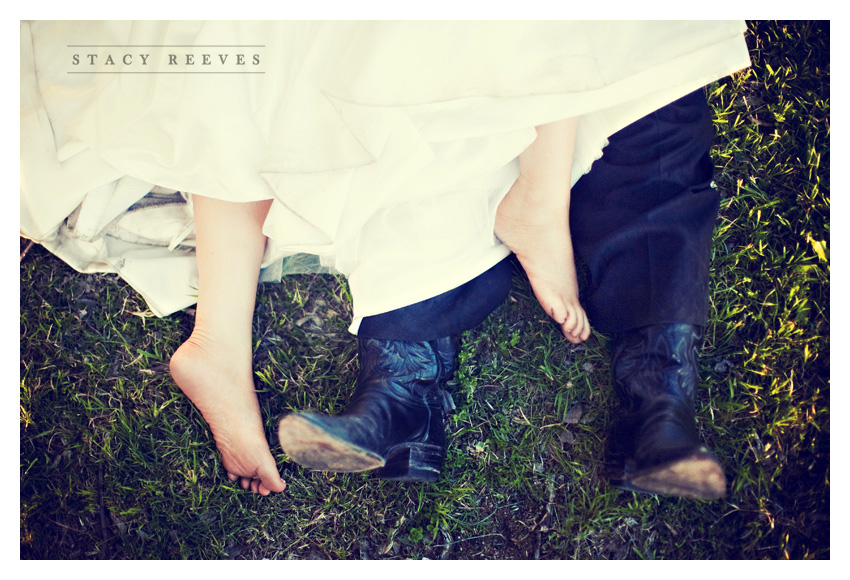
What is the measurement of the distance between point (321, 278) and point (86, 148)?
1.82 feet

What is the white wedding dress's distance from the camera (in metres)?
0.89

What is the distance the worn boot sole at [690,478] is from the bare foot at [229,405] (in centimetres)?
80

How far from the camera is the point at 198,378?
1111mm

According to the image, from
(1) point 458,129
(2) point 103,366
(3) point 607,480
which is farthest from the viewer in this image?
(2) point 103,366

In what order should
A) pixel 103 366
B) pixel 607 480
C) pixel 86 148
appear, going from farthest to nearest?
1. pixel 103 366
2. pixel 607 480
3. pixel 86 148

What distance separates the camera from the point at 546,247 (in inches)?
45.7

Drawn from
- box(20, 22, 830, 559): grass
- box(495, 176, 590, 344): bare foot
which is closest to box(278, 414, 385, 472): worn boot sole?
box(20, 22, 830, 559): grass

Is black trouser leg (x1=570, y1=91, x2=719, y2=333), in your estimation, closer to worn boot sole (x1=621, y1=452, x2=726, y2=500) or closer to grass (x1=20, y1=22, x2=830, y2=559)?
grass (x1=20, y1=22, x2=830, y2=559)

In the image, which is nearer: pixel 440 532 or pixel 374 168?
pixel 374 168

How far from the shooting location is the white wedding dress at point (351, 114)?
2.93 ft

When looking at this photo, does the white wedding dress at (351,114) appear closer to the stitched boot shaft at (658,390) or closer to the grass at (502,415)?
the grass at (502,415)

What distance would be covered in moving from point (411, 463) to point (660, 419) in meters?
0.53
